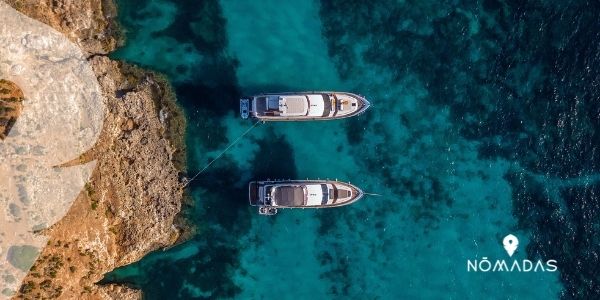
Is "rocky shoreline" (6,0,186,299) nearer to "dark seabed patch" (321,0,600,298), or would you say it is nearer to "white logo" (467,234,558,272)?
"dark seabed patch" (321,0,600,298)

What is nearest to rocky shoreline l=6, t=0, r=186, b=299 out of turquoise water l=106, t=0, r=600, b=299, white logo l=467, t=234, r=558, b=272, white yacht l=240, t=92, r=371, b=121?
turquoise water l=106, t=0, r=600, b=299

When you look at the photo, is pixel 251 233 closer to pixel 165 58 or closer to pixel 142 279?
pixel 142 279

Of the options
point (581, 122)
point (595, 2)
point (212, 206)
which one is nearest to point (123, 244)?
point (212, 206)

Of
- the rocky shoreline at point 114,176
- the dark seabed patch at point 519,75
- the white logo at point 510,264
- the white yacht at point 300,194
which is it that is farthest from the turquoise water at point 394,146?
the rocky shoreline at point 114,176

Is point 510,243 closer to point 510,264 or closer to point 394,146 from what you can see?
point 510,264

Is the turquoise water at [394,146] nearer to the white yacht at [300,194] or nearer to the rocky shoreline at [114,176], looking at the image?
the white yacht at [300,194]

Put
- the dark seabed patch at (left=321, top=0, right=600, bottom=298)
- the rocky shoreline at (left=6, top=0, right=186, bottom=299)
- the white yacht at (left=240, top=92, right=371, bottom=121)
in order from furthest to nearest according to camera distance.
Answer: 1. the dark seabed patch at (left=321, top=0, right=600, bottom=298)
2. the white yacht at (left=240, top=92, right=371, bottom=121)
3. the rocky shoreline at (left=6, top=0, right=186, bottom=299)

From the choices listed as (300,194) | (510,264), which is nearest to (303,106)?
(300,194)
